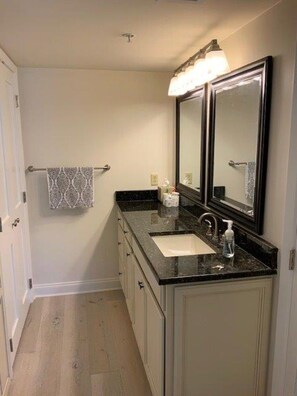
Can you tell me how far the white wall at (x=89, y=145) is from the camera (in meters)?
2.91

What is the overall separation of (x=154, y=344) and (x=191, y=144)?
1.57m

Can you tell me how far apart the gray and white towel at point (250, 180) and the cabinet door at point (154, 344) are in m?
0.75

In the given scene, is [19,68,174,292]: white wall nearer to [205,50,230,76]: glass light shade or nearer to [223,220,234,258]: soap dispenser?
[205,50,230,76]: glass light shade

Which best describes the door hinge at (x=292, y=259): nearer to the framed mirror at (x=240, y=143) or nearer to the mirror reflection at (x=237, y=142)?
the framed mirror at (x=240, y=143)

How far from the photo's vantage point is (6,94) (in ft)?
7.86

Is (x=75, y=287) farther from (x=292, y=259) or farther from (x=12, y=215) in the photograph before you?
(x=292, y=259)

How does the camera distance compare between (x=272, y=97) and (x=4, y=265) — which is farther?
(x=4, y=265)

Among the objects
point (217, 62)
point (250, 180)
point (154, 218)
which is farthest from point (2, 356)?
Answer: point (217, 62)

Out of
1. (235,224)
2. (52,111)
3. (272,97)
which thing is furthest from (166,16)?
(52,111)

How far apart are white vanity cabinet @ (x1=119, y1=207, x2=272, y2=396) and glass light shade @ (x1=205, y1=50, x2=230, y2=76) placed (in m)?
1.12

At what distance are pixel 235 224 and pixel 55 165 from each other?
1744 mm

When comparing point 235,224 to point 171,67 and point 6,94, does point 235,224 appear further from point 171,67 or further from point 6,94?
point 6,94

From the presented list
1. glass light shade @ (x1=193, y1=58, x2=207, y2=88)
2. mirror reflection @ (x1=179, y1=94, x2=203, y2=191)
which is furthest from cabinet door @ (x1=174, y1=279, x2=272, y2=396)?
glass light shade @ (x1=193, y1=58, x2=207, y2=88)

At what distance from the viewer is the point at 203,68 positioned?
1946mm
